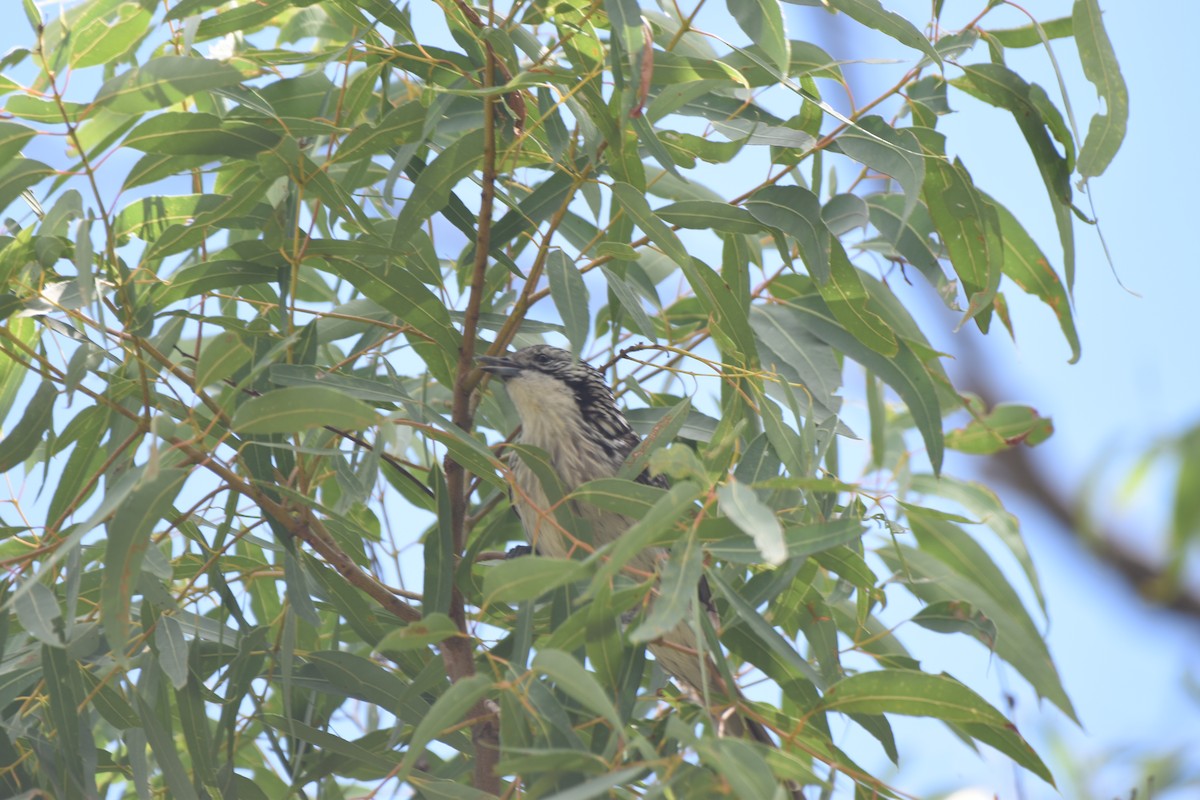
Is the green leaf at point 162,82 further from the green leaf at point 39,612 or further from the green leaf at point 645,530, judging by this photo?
the green leaf at point 645,530

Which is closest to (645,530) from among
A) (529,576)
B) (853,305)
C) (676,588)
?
(676,588)

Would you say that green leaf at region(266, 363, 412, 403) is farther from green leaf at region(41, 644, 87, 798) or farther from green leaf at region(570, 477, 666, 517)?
green leaf at region(41, 644, 87, 798)

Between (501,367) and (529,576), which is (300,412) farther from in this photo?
(501,367)

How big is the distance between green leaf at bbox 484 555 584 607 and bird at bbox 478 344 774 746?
4.60 feet

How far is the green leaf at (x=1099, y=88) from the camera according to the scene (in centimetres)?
279

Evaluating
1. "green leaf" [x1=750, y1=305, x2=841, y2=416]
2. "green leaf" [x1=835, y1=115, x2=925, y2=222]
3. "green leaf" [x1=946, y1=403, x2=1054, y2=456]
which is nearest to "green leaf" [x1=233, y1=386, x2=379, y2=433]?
"green leaf" [x1=835, y1=115, x2=925, y2=222]

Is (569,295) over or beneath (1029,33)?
beneath

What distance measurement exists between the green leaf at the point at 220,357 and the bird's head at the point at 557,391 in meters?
1.36

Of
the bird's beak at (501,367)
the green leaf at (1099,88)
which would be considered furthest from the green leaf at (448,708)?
the green leaf at (1099,88)

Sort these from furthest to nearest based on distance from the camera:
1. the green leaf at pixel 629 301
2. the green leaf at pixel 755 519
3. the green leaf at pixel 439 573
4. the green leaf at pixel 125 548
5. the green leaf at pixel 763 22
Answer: the green leaf at pixel 629 301
the green leaf at pixel 439 573
the green leaf at pixel 763 22
the green leaf at pixel 125 548
the green leaf at pixel 755 519

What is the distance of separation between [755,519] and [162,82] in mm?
1464

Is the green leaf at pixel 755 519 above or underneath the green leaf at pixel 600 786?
above

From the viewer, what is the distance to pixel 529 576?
215 cm

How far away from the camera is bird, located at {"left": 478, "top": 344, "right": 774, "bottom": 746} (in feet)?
12.3
